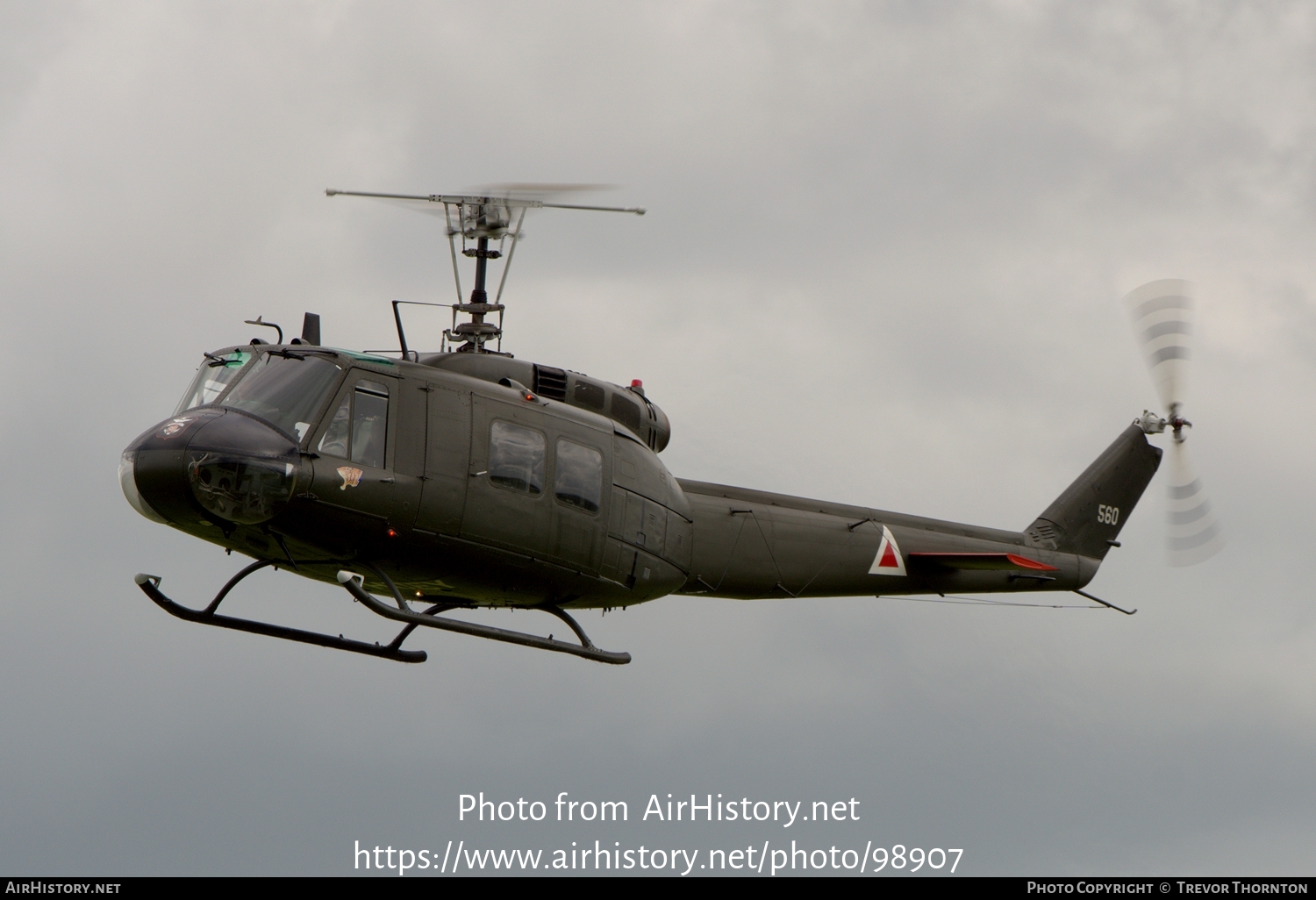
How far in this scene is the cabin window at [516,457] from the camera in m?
17.1

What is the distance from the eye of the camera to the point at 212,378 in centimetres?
1680

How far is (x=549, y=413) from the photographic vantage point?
17656 millimetres

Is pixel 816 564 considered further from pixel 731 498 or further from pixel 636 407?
pixel 636 407

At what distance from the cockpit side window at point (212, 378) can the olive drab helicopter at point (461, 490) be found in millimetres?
23

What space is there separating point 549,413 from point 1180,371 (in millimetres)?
9111

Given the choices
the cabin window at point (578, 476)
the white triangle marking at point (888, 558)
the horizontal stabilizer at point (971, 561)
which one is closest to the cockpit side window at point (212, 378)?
the cabin window at point (578, 476)

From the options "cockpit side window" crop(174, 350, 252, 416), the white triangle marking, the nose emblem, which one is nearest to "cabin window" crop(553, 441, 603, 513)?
"cockpit side window" crop(174, 350, 252, 416)

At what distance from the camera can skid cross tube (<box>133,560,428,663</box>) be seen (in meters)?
17.0

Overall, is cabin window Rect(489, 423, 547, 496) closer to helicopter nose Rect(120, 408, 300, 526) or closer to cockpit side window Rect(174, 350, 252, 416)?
helicopter nose Rect(120, 408, 300, 526)

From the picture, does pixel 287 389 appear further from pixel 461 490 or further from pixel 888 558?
pixel 888 558

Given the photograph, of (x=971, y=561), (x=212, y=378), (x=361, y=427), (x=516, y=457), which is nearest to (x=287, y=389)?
(x=361, y=427)

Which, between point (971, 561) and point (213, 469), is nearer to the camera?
point (213, 469)

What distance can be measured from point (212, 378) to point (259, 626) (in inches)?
96.8

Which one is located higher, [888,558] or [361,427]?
[361,427]
